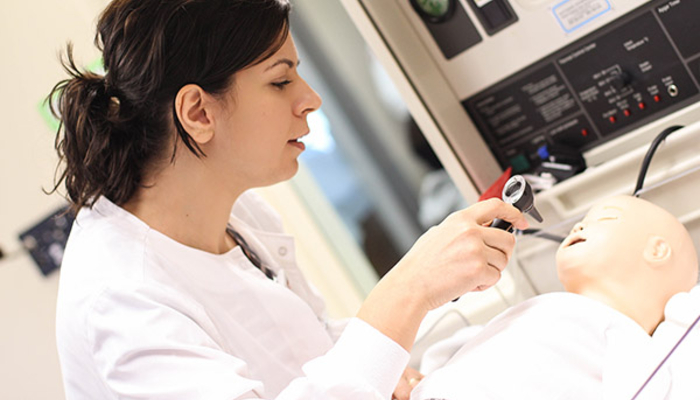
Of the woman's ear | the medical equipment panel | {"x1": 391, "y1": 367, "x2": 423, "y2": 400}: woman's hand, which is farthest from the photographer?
the medical equipment panel

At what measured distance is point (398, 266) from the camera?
108 cm

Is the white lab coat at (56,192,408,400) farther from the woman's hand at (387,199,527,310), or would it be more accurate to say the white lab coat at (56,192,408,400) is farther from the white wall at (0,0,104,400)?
the white wall at (0,0,104,400)

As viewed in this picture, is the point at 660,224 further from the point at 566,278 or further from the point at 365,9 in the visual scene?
the point at 365,9

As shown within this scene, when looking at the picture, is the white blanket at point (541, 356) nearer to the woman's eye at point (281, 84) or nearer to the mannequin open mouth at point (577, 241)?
the mannequin open mouth at point (577, 241)

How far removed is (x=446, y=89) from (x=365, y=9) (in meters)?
0.26

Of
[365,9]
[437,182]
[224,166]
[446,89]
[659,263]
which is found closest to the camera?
[659,263]

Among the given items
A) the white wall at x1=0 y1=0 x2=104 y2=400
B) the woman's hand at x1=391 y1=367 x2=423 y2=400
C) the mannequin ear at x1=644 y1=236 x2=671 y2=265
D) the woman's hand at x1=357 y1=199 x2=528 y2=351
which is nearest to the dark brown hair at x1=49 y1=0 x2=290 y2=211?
the woman's hand at x1=357 y1=199 x2=528 y2=351

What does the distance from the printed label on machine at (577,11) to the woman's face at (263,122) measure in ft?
1.87

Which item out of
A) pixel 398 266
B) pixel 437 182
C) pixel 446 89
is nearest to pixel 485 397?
pixel 398 266

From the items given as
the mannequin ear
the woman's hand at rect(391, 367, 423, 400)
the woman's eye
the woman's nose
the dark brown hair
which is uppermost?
the dark brown hair

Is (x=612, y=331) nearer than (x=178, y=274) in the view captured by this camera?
Yes

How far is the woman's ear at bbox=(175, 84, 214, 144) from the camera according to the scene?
3.97 feet

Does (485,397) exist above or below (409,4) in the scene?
below

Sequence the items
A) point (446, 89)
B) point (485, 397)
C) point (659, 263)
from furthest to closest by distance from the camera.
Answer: point (446, 89), point (659, 263), point (485, 397)
